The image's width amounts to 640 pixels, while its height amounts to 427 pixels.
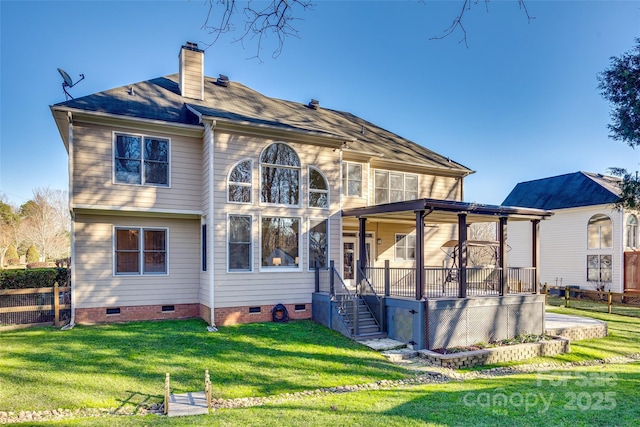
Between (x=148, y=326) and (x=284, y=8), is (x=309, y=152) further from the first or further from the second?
(x=284, y=8)

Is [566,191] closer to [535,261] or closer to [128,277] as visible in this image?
[535,261]

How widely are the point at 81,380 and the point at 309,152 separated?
8.62m

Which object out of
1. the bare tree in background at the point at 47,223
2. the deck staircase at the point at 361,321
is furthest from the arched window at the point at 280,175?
the bare tree in background at the point at 47,223

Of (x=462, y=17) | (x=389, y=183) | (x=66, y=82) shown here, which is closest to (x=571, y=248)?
(x=389, y=183)

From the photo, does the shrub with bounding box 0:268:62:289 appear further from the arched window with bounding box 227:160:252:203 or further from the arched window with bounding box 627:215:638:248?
the arched window with bounding box 627:215:638:248

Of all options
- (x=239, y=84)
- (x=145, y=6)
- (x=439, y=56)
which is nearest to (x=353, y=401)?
(x=145, y=6)

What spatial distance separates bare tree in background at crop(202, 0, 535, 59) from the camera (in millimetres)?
3615

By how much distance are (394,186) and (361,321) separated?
6.54 m

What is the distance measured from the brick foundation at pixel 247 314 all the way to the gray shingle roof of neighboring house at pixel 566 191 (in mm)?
17342

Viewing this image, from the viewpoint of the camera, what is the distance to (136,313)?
11.7 m

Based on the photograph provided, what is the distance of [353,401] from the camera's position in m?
6.61

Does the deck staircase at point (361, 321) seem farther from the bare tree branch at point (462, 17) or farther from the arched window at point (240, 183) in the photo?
the bare tree branch at point (462, 17)

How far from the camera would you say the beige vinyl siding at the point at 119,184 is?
36.0 ft

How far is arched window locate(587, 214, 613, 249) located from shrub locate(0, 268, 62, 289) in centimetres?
2448
